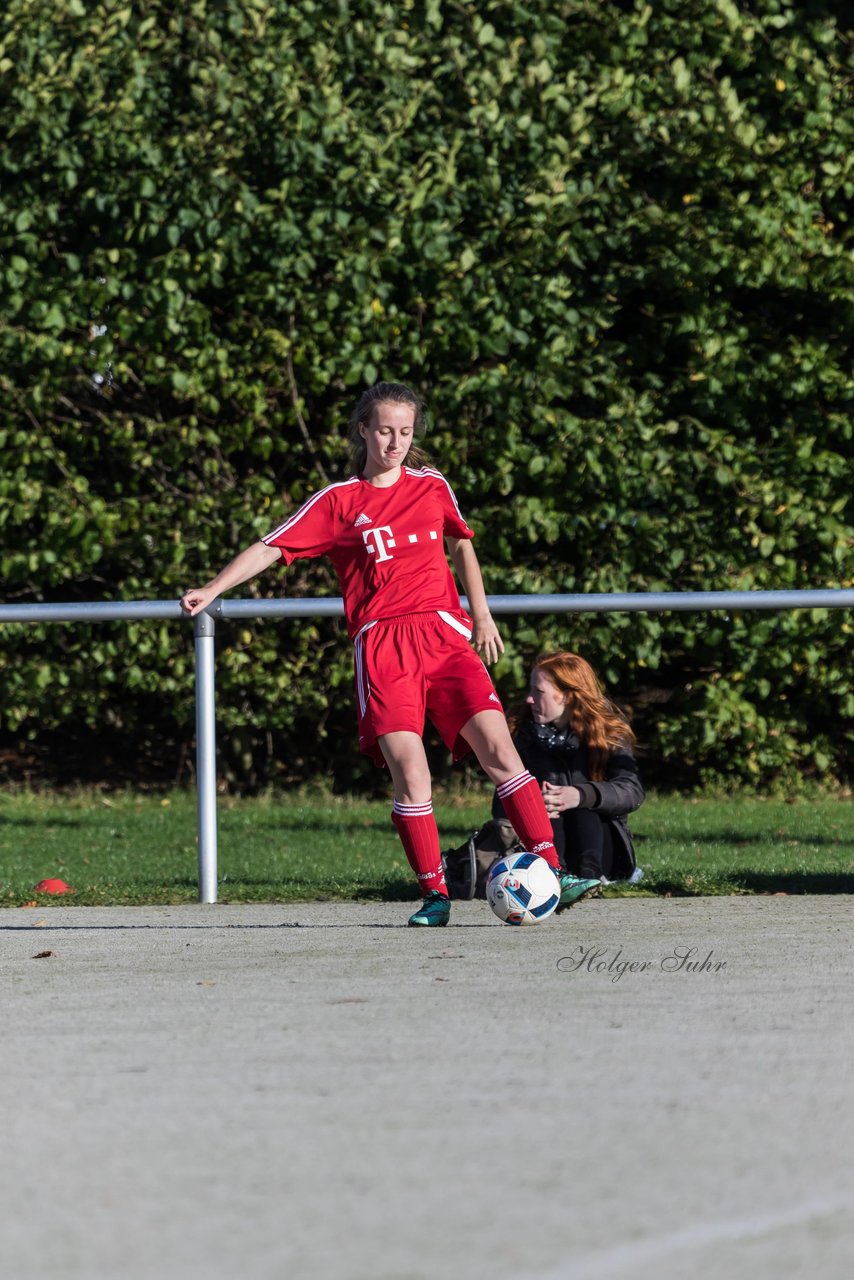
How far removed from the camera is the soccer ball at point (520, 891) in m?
4.94

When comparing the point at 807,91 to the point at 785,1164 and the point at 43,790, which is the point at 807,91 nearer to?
the point at 43,790

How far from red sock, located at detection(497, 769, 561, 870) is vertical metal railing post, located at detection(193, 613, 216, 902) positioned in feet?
3.58

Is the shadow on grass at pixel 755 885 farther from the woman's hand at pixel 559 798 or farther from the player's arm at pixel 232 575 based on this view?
the player's arm at pixel 232 575

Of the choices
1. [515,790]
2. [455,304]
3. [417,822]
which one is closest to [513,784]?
[515,790]

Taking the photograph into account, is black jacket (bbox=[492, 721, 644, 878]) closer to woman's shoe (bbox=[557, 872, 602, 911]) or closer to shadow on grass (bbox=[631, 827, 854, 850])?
woman's shoe (bbox=[557, 872, 602, 911])

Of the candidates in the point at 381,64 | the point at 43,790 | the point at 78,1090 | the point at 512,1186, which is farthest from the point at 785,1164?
the point at 43,790

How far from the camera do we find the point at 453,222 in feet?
29.7

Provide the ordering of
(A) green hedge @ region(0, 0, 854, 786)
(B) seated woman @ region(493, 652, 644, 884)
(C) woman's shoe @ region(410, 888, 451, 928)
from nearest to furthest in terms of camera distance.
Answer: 1. (C) woman's shoe @ region(410, 888, 451, 928)
2. (B) seated woman @ region(493, 652, 644, 884)
3. (A) green hedge @ region(0, 0, 854, 786)

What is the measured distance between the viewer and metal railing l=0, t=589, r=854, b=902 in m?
5.81

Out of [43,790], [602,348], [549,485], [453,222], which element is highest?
[453,222]

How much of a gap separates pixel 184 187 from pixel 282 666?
8.54 ft

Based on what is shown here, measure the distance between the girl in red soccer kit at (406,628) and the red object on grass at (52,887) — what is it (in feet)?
4.78

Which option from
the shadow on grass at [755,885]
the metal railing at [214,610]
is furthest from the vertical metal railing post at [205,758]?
the shadow on grass at [755,885]
